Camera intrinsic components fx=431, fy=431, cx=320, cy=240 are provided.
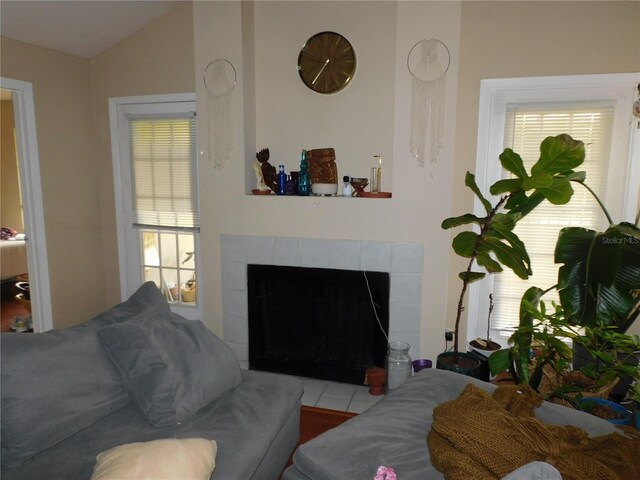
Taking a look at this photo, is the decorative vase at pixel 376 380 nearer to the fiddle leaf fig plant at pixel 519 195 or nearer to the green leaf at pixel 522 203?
the fiddle leaf fig plant at pixel 519 195

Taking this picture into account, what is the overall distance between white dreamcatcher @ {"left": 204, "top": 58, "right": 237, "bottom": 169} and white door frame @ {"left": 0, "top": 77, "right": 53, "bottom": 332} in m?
1.25

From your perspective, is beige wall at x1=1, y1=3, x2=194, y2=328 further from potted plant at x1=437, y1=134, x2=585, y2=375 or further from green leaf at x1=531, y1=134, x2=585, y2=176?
green leaf at x1=531, y1=134, x2=585, y2=176

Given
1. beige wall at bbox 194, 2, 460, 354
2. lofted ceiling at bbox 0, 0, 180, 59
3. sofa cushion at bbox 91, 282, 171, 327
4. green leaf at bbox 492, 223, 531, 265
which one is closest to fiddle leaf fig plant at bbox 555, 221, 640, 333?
green leaf at bbox 492, 223, 531, 265

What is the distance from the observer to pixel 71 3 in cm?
271

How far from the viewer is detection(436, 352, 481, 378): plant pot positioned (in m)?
2.38

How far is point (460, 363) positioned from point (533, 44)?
196 centimetres

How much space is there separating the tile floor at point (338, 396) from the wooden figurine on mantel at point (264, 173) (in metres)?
1.41

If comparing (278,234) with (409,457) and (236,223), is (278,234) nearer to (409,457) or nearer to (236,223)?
(236,223)

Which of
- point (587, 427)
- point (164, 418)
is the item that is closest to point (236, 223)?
point (164, 418)

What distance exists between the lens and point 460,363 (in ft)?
8.25

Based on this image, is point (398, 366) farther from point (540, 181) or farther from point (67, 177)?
point (67, 177)

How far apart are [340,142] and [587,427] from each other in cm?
218

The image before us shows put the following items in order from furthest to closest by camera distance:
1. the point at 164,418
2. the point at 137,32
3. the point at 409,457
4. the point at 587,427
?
the point at 137,32
the point at 164,418
the point at 587,427
the point at 409,457

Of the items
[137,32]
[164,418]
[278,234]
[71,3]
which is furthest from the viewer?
[137,32]
